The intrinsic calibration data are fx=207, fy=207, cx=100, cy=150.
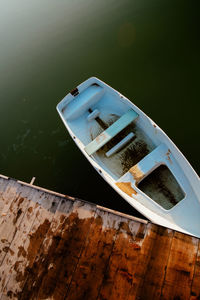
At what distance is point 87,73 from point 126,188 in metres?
5.69

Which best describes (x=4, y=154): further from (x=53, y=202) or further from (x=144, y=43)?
(x=144, y=43)

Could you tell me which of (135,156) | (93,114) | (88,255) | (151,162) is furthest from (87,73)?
(88,255)

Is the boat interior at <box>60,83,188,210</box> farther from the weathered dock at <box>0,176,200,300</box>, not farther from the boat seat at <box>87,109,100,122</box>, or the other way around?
the weathered dock at <box>0,176,200,300</box>

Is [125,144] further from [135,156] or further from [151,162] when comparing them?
[151,162]

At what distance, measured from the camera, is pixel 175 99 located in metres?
7.22

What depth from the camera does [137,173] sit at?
209 inches

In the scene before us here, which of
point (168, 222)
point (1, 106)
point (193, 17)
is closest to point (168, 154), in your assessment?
point (168, 222)

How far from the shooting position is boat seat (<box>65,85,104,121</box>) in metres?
6.70

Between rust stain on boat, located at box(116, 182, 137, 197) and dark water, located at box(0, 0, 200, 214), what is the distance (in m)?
1.08

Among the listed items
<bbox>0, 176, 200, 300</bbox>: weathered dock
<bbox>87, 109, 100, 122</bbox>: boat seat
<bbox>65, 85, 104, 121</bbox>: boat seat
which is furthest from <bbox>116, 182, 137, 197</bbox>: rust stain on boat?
<bbox>65, 85, 104, 121</bbox>: boat seat

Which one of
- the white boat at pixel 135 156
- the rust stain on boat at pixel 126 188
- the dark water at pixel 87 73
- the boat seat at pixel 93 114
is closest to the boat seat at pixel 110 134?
the white boat at pixel 135 156

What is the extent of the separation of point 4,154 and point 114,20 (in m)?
7.73

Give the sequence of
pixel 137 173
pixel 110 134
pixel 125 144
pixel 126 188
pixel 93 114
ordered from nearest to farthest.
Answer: pixel 126 188
pixel 137 173
pixel 110 134
pixel 125 144
pixel 93 114

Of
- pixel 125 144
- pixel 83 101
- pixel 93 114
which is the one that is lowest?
pixel 125 144
